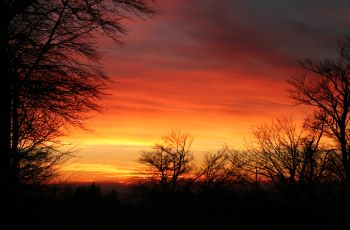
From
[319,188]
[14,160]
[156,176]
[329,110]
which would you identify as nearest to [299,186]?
[319,188]

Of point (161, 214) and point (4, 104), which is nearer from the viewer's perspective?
point (4, 104)

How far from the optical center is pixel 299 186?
31.6 meters

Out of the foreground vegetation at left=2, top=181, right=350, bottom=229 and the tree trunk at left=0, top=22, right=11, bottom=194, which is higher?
the tree trunk at left=0, top=22, right=11, bottom=194

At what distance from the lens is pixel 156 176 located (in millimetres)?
47594

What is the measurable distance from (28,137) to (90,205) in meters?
3.89

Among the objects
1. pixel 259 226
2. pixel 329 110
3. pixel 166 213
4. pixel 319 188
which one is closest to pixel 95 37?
pixel 166 213

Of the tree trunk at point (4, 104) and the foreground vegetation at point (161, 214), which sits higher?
the tree trunk at point (4, 104)

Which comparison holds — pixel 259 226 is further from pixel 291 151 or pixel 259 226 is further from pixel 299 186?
pixel 291 151

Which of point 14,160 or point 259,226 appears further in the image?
point 14,160

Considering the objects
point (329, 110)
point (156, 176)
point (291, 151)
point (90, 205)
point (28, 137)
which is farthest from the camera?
point (156, 176)

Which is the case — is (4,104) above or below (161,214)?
above

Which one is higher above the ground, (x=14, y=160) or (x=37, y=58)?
(x=37, y=58)

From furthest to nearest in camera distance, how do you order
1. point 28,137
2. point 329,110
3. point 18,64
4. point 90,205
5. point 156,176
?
point 156,176 < point 329,110 < point 28,137 < point 90,205 < point 18,64

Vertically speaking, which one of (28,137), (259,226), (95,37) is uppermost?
(95,37)
